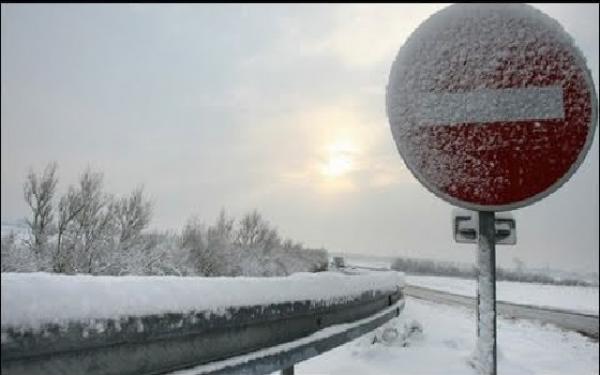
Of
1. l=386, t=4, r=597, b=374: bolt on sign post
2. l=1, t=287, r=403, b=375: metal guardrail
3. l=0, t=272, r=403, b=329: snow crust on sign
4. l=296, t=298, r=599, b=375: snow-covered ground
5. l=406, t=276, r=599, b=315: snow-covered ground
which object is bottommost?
l=406, t=276, r=599, b=315: snow-covered ground

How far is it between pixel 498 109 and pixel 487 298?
0.78 metres

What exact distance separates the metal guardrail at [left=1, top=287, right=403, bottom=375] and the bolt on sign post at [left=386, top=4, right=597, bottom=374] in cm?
Result: 130

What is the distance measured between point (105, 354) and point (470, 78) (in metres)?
1.88

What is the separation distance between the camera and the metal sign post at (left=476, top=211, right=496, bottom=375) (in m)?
2.12

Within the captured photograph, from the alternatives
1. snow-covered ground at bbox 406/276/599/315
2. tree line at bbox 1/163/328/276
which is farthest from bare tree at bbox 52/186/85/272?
snow-covered ground at bbox 406/276/599/315

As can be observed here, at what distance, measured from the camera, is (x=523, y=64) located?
2.19m

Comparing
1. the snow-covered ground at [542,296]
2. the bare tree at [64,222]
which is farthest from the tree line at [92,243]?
the snow-covered ground at [542,296]

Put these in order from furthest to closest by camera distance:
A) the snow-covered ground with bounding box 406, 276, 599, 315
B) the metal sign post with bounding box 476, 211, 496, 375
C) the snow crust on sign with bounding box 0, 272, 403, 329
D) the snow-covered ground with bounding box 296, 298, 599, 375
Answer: the snow-covered ground with bounding box 406, 276, 599, 315
the snow-covered ground with bounding box 296, 298, 599, 375
the metal sign post with bounding box 476, 211, 496, 375
the snow crust on sign with bounding box 0, 272, 403, 329

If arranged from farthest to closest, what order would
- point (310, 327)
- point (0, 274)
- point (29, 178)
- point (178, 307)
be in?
point (29, 178) < point (310, 327) < point (178, 307) < point (0, 274)

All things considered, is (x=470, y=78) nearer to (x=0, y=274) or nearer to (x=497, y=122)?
(x=497, y=122)

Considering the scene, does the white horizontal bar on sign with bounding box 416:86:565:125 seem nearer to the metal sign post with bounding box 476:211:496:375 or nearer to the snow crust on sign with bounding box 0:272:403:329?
the metal sign post with bounding box 476:211:496:375

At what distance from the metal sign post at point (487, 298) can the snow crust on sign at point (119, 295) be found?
1.29 meters

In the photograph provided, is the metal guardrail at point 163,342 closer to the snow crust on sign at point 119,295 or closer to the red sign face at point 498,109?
the snow crust on sign at point 119,295

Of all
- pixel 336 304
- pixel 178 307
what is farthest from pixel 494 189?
pixel 336 304
